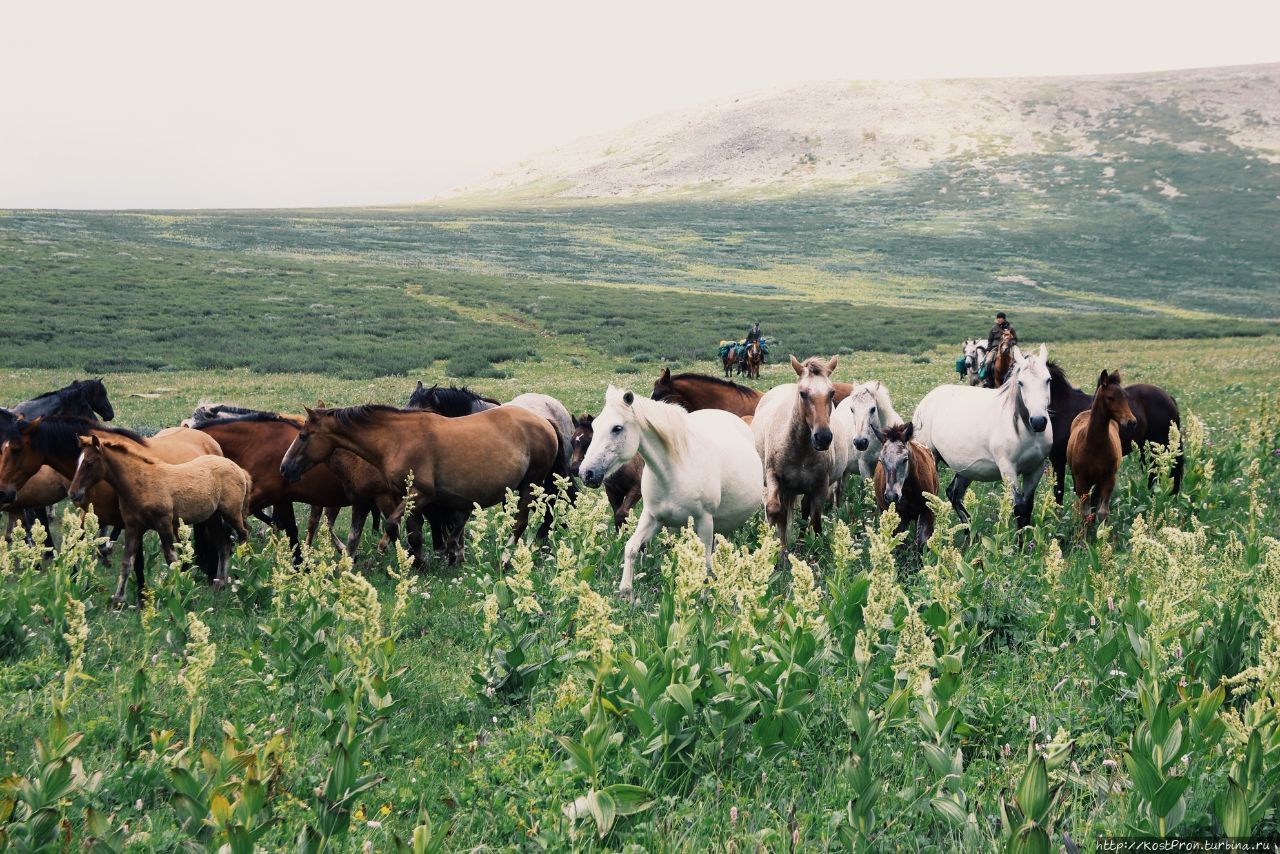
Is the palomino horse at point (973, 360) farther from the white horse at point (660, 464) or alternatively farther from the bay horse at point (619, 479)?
the white horse at point (660, 464)

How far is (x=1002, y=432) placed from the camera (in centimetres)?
1095

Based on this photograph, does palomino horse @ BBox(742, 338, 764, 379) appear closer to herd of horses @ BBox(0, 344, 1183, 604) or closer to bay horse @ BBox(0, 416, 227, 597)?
herd of horses @ BBox(0, 344, 1183, 604)

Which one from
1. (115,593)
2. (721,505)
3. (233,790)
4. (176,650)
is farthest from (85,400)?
(233,790)

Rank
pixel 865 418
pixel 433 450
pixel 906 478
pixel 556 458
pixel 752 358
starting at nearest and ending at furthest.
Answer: pixel 906 478 < pixel 433 450 < pixel 865 418 < pixel 556 458 < pixel 752 358

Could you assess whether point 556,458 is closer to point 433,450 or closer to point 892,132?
point 433,450

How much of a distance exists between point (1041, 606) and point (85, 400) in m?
11.3

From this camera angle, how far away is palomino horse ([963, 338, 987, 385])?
28.6 metres

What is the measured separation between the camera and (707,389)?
13531 mm

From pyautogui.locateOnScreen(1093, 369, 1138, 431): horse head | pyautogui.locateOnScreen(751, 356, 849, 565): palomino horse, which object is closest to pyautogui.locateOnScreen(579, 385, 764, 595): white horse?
pyautogui.locateOnScreen(751, 356, 849, 565): palomino horse

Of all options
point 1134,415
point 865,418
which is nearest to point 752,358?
point 1134,415

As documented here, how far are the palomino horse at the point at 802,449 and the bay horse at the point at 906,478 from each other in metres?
0.63

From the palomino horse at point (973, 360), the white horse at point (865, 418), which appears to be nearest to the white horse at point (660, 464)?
the white horse at point (865, 418)

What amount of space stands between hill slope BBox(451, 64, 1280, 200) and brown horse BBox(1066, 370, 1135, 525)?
450 ft

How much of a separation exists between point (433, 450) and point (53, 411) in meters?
4.55
